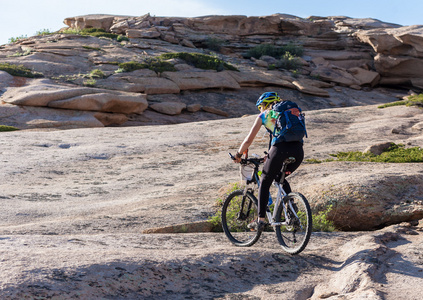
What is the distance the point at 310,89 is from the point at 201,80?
10014mm

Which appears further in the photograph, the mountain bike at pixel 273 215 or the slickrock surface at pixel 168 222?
the mountain bike at pixel 273 215

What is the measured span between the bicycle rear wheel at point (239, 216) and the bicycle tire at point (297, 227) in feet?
1.99

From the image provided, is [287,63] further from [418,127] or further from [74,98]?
[418,127]

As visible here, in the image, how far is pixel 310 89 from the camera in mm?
40500

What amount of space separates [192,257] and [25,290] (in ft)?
7.04

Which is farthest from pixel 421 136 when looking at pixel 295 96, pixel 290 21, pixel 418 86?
pixel 290 21

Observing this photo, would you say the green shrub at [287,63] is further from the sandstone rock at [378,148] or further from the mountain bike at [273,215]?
the mountain bike at [273,215]

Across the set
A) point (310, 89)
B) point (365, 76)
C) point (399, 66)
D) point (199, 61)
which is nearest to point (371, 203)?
point (199, 61)

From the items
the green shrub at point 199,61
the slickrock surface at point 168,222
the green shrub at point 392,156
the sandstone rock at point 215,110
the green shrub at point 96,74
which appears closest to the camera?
the slickrock surface at point 168,222

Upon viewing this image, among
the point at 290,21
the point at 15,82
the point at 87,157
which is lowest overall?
the point at 87,157

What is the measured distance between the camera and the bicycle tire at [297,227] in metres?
6.57

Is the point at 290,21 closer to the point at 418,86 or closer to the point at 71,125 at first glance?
the point at 418,86

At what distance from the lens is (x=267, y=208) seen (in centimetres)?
734

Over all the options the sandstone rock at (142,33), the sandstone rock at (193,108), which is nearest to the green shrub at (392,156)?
the sandstone rock at (193,108)
